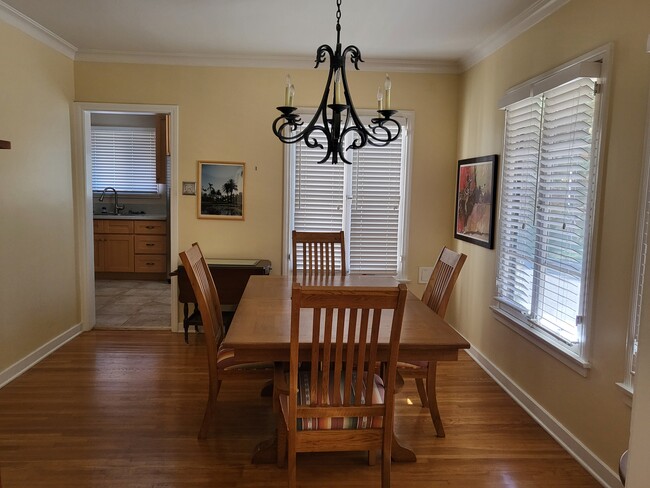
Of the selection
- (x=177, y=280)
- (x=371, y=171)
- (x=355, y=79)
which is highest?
(x=355, y=79)

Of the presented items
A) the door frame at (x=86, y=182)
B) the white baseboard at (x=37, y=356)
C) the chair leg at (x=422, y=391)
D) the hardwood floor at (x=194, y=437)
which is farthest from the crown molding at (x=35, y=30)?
the chair leg at (x=422, y=391)

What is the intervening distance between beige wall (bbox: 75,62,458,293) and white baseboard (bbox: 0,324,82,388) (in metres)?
1.22

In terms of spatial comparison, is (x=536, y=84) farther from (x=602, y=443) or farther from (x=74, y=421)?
(x=74, y=421)

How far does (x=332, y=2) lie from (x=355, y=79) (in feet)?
4.43

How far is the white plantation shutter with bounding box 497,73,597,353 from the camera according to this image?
241 cm

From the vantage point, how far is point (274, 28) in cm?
336

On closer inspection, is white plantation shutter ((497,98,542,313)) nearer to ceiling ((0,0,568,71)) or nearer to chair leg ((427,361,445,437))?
ceiling ((0,0,568,71))

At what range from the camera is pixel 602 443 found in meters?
2.25

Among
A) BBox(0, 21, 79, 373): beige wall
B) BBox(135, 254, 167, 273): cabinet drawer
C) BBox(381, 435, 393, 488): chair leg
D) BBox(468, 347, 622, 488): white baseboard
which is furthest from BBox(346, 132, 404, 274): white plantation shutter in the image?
BBox(135, 254, 167, 273): cabinet drawer

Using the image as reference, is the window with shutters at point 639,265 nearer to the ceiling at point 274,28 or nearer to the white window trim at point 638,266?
the white window trim at point 638,266

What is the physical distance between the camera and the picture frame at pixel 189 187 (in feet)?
13.9

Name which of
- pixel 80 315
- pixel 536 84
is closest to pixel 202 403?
pixel 80 315

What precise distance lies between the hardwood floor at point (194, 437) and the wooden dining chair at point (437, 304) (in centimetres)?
19

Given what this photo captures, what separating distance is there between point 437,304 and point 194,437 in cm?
150
